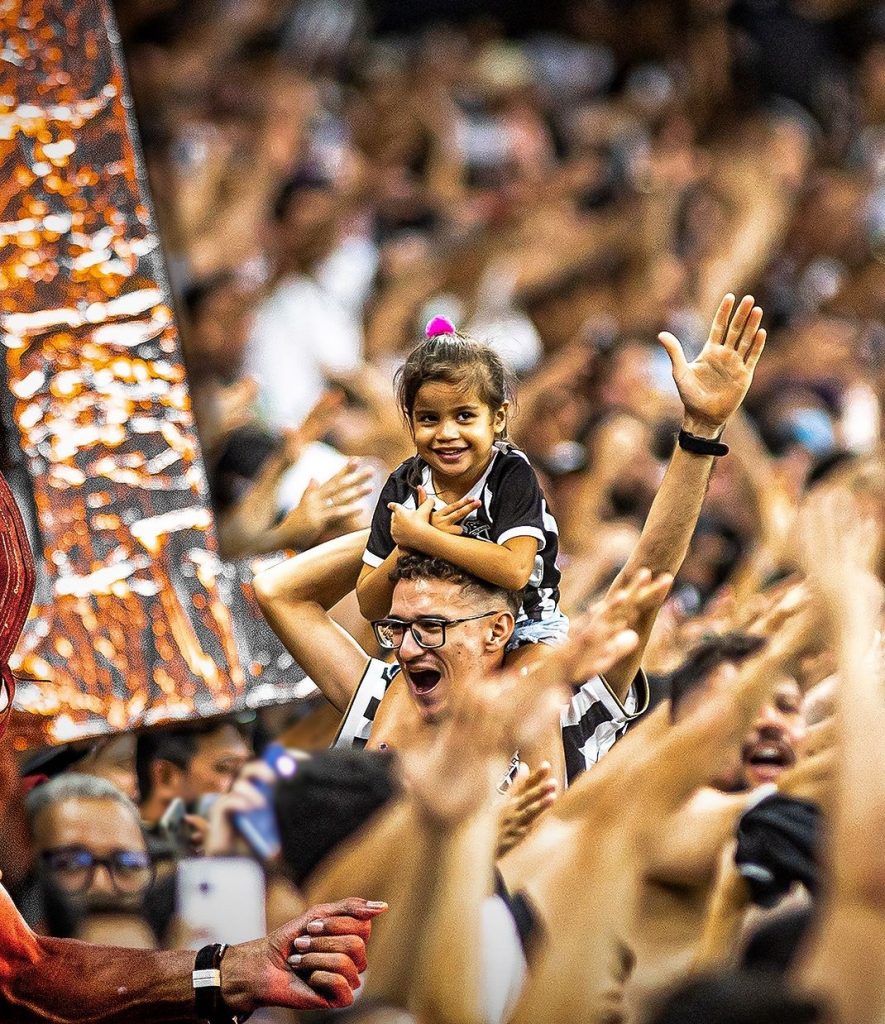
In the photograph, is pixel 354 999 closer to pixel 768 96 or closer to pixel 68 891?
pixel 68 891

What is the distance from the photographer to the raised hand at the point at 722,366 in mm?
2641

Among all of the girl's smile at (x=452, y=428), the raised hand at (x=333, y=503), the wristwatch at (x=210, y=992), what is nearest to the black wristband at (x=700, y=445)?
the girl's smile at (x=452, y=428)

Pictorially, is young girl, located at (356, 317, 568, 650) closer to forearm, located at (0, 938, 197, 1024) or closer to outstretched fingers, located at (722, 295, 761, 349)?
outstretched fingers, located at (722, 295, 761, 349)

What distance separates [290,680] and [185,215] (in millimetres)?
3024

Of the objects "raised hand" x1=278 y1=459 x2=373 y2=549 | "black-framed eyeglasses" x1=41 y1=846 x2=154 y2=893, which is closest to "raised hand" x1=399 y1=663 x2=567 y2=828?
"black-framed eyeglasses" x1=41 y1=846 x2=154 y2=893

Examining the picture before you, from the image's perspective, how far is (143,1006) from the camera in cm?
244

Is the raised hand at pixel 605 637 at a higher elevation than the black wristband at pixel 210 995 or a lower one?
higher

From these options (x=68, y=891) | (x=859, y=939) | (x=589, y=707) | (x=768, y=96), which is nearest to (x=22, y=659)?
(x=68, y=891)

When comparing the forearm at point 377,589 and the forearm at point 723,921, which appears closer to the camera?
the forearm at point 723,921

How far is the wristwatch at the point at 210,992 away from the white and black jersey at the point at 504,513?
589 millimetres

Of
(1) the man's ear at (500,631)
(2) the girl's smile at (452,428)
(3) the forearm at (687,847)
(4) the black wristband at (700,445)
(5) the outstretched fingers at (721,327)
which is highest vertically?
(5) the outstretched fingers at (721,327)

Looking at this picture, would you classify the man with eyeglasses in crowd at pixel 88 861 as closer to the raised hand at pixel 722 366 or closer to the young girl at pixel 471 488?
the young girl at pixel 471 488

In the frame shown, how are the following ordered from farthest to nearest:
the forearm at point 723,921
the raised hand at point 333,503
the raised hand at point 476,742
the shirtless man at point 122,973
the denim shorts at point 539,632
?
the raised hand at point 333,503, the denim shorts at point 539,632, the shirtless man at point 122,973, the forearm at point 723,921, the raised hand at point 476,742

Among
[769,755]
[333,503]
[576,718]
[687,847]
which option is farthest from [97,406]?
[687,847]
